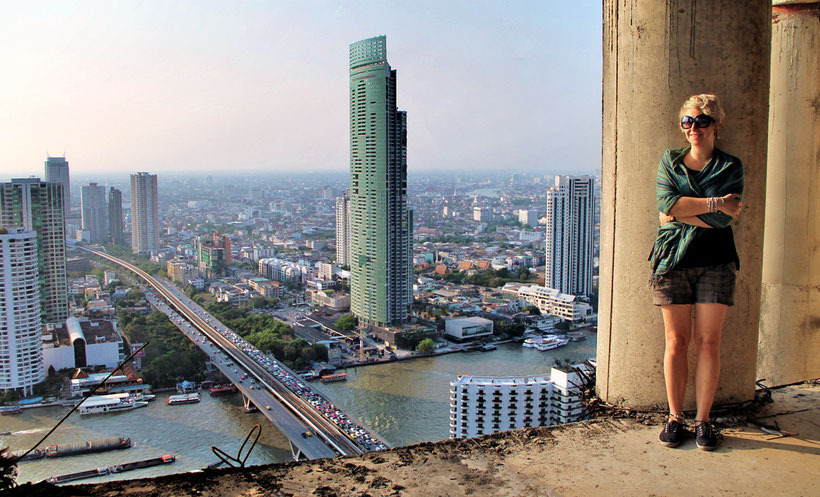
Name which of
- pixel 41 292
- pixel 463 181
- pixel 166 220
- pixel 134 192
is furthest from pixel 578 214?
pixel 463 181

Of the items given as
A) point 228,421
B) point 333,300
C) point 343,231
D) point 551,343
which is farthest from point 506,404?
point 343,231

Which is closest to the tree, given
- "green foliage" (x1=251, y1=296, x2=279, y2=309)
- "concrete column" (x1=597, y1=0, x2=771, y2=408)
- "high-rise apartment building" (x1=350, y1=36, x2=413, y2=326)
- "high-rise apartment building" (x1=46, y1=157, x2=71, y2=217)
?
"high-rise apartment building" (x1=350, y1=36, x2=413, y2=326)

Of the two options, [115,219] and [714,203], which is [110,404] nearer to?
[714,203]

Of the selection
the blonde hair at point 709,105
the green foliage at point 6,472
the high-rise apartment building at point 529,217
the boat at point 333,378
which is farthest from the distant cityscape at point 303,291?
the high-rise apartment building at point 529,217

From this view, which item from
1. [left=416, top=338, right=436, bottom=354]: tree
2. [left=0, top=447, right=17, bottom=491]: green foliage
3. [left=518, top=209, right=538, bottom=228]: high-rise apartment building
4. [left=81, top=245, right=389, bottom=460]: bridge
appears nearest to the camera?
[left=0, top=447, right=17, bottom=491]: green foliage

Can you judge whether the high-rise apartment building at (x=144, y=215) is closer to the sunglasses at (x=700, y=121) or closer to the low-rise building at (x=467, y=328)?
the low-rise building at (x=467, y=328)

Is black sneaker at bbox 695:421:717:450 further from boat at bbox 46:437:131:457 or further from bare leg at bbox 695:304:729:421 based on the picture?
boat at bbox 46:437:131:457
